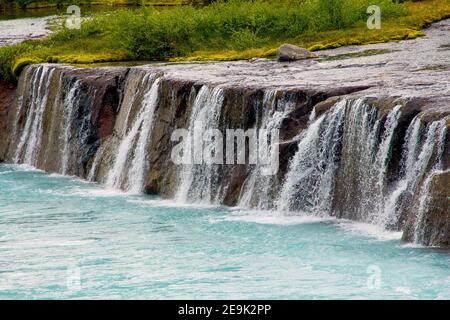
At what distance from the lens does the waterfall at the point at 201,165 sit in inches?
1031

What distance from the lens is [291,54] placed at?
33250mm

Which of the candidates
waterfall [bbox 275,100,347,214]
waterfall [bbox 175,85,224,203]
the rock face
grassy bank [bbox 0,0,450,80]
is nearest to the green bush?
grassy bank [bbox 0,0,450,80]

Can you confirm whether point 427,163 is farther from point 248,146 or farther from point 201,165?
point 201,165

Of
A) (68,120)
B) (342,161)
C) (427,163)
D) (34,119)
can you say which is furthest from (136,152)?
(427,163)

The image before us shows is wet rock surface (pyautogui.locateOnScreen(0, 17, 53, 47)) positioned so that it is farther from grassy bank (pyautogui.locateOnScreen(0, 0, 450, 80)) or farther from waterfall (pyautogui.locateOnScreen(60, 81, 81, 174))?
waterfall (pyautogui.locateOnScreen(60, 81, 81, 174))

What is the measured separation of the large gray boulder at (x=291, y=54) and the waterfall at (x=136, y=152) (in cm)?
507

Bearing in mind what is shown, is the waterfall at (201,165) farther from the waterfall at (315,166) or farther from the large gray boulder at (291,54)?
the large gray boulder at (291,54)

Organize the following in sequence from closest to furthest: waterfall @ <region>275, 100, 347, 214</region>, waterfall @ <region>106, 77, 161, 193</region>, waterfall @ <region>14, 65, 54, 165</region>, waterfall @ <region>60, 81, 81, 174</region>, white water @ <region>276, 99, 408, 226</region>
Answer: white water @ <region>276, 99, 408, 226</region> < waterfall @ <region>275, 100, 347, 214</region> < waterfall @ <region>106, 77, 161, 193</region> < waterfall @ <region>60, 81, 81, 174</region> < waterfall @ <region>14, 65, 54, 165</region>

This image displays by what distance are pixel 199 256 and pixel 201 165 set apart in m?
6.15

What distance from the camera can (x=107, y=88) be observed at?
31.3 m

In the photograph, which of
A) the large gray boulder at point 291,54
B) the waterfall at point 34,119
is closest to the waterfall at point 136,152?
the waterfall at point 34,119

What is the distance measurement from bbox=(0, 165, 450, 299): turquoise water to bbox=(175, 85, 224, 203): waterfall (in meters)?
0.62

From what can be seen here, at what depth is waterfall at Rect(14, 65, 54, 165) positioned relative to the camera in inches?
1330
